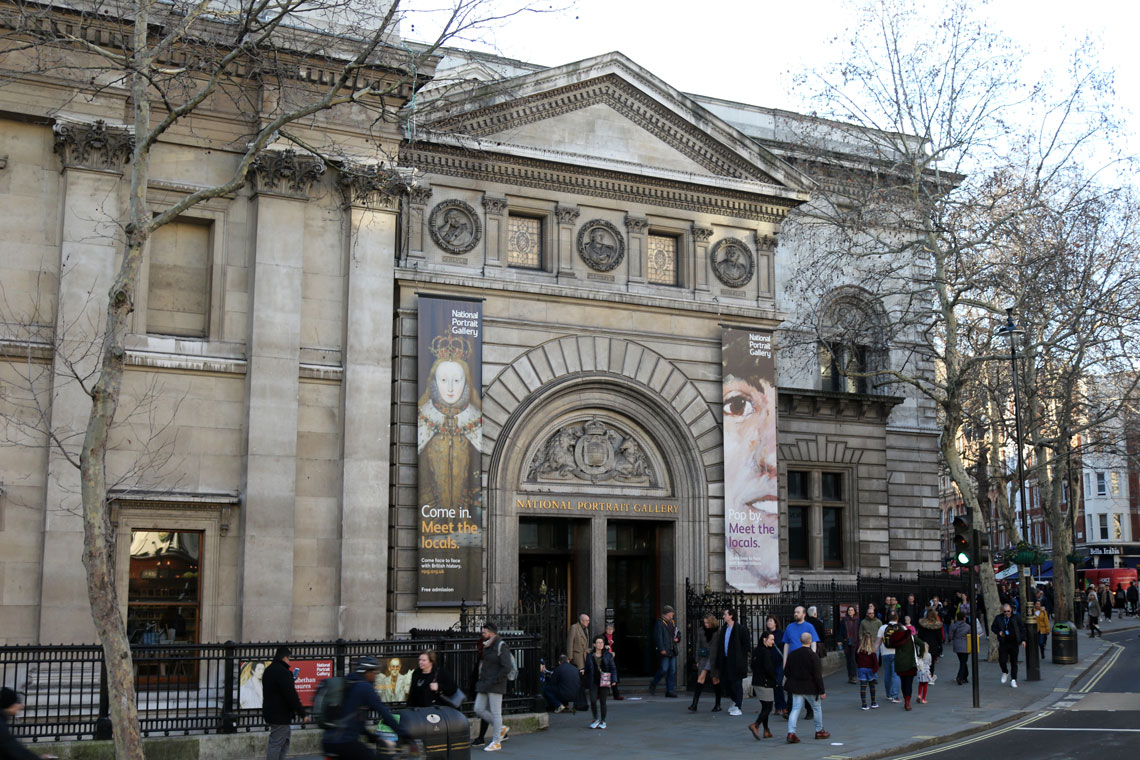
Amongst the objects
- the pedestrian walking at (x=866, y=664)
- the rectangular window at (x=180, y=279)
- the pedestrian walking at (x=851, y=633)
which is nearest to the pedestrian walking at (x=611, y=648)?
the pedestrian walking at (x=866, y=664)

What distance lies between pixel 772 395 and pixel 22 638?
1695 centimetres

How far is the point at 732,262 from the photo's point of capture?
94.9 ft

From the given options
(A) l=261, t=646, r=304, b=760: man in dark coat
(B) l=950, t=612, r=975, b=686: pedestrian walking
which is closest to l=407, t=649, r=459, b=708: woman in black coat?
(A) l=261, t=646, r=304, b=760: man in dark coat

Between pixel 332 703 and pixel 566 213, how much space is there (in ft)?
56.4

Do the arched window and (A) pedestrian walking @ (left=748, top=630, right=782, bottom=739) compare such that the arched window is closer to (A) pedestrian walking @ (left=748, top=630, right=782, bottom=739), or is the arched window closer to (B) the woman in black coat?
(A) pedestrian walking @ (left=748, top=630, right=782, bottom=739)

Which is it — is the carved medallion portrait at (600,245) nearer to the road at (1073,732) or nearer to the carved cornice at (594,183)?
the carved cornice at (594,183)

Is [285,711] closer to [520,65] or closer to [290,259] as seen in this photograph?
[290,259]

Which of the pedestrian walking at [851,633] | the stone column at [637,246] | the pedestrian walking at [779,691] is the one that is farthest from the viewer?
the stone column at [637,246]

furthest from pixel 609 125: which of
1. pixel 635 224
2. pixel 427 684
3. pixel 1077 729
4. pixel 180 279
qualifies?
pixel 1077 729

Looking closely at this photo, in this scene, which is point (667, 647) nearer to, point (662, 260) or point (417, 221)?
point (662, 260)

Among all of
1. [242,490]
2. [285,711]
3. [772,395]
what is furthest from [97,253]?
[772,395]

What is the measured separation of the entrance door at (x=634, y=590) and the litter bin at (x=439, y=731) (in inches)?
544

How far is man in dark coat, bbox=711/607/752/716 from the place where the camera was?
21812 millimetres

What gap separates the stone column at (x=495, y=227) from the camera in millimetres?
26078
